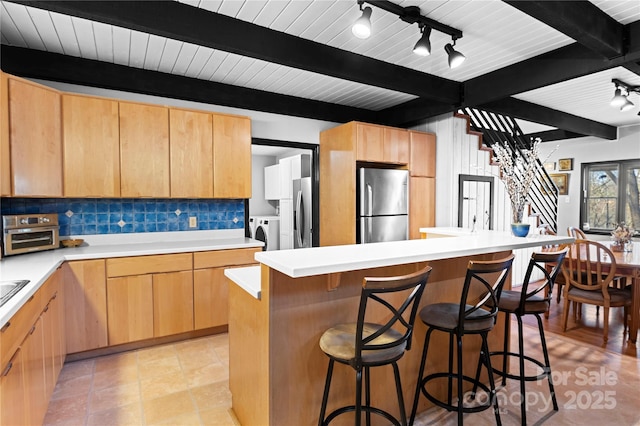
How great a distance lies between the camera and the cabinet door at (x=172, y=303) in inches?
124

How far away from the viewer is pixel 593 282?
3.55 meters

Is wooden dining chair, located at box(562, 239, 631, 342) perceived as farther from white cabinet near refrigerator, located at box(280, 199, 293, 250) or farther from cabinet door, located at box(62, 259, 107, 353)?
cabinet door, located at box(62, 259, 107, 353)

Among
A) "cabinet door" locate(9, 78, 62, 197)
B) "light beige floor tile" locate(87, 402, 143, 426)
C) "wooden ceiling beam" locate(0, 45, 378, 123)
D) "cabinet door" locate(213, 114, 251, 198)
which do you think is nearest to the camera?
"light beige floor tile" locate(87, 402, 143, 426)

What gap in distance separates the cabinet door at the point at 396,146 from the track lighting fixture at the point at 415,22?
1635 mm

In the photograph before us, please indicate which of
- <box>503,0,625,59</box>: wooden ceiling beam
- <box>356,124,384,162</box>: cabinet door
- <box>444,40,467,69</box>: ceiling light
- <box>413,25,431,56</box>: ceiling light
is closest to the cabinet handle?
<box>413,25,431,56</box>: ceiling light

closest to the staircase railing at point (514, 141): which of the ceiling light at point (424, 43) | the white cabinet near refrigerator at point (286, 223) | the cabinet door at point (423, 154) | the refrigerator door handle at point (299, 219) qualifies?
the cabinet door at point (423, 154)

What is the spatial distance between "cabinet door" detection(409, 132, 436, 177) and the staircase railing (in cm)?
54

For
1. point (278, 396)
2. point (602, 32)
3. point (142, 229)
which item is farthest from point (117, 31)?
point (602, 32)

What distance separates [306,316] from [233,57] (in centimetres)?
238

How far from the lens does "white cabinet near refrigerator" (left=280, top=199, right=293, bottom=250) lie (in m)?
5.85

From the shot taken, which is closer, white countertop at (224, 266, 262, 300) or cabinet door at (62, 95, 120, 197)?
Answer: white countertop at (224, 266, 262, 300)

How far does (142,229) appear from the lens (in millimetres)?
3590

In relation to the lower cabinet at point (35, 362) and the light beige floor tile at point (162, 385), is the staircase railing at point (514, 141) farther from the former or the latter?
the lower cabinet at point (35, 362)

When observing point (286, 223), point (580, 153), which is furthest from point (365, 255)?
point (580, 153)
